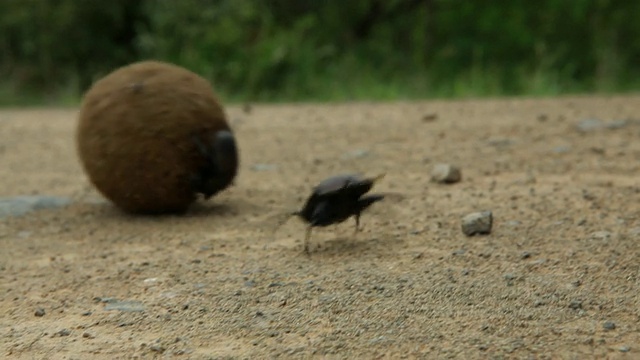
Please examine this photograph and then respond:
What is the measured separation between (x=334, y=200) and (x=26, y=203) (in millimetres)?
2023

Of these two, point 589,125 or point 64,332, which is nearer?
point 64,332

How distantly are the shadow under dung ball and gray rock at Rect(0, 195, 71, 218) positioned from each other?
51 cm

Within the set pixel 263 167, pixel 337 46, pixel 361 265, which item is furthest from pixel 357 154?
pixel 337 46

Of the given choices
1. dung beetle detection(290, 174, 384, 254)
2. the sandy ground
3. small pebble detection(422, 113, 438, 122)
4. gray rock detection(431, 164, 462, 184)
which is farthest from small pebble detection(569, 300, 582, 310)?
small pebble detection(422, 113, 438, 122)

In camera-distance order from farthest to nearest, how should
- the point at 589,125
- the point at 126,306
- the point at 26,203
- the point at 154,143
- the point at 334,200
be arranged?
the point at 589,125 → the point at 26,203 → the point at 154,143 → the point at 334,200 → the point at 126,306

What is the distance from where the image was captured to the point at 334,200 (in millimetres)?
3633

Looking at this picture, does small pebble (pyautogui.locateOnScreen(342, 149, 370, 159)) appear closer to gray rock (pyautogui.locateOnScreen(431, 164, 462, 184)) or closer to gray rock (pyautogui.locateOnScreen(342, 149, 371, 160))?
gray rock (pyautogui.locateOnScreen(342, 149, 371, 160))

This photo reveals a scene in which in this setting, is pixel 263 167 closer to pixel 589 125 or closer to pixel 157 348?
pixel 589 125

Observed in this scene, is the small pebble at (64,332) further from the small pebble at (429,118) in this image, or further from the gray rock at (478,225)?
the small pebble at (429,118)

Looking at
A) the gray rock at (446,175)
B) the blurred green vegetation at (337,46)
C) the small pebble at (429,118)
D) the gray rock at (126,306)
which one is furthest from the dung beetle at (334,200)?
the blurred green vegetation at (337,46)

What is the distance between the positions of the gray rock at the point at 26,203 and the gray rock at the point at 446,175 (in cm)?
195

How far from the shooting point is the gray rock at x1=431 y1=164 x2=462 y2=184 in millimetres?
4785

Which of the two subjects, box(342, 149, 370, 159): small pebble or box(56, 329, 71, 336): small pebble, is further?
box(342, 149, 370, 159): small pebble

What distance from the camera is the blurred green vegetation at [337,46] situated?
9797 millimetres
